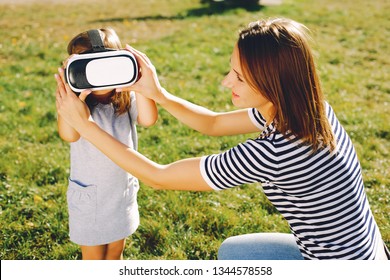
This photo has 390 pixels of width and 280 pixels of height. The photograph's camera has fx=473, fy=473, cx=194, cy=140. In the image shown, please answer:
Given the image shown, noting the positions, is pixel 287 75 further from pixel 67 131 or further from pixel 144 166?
pixel 67 131

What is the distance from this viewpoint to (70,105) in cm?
185

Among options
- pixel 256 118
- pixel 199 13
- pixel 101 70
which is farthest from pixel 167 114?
pixel 199 13

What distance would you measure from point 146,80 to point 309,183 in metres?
0.81

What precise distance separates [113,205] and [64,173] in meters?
1.40

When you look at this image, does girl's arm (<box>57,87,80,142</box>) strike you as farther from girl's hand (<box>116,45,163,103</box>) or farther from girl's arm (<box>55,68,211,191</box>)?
girl's hand (<box>116,45,163,103</box>)

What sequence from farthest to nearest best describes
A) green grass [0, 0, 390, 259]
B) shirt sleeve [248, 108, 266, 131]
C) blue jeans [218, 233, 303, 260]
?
1. green grass [0, 0, 390, 259]
2. shirt sleeve [248, 108, 266, 131]
3. blue jeans [218, 233, 303, 260]

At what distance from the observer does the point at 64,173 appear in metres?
3.58

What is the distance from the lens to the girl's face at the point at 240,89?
1.86m

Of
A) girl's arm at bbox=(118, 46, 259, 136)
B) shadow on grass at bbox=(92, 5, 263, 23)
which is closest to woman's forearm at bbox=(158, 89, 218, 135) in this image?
girl's arm at bbox=(118, 46, 259, 136)

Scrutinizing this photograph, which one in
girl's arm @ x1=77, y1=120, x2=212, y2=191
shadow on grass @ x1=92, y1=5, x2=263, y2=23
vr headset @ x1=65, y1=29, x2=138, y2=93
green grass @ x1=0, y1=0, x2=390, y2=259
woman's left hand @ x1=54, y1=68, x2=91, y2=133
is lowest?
green grass @ x1=0, y1=0, x2=390, y2=259

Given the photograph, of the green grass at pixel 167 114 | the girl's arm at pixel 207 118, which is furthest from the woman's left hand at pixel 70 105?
the green grass at pixel 167 114

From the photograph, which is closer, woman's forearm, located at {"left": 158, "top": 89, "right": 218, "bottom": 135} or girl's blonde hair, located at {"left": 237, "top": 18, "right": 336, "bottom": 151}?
girl's blonde hair, located at {"left": 237, "top": 18, "right": 336, "bottom": 151}

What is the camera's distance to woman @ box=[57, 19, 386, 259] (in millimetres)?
1754

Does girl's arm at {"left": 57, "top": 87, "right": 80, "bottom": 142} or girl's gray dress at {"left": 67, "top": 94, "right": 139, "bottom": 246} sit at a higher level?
girl's arm at {"left": 57, "top": 87, "right": 80, "bottom": 142}
